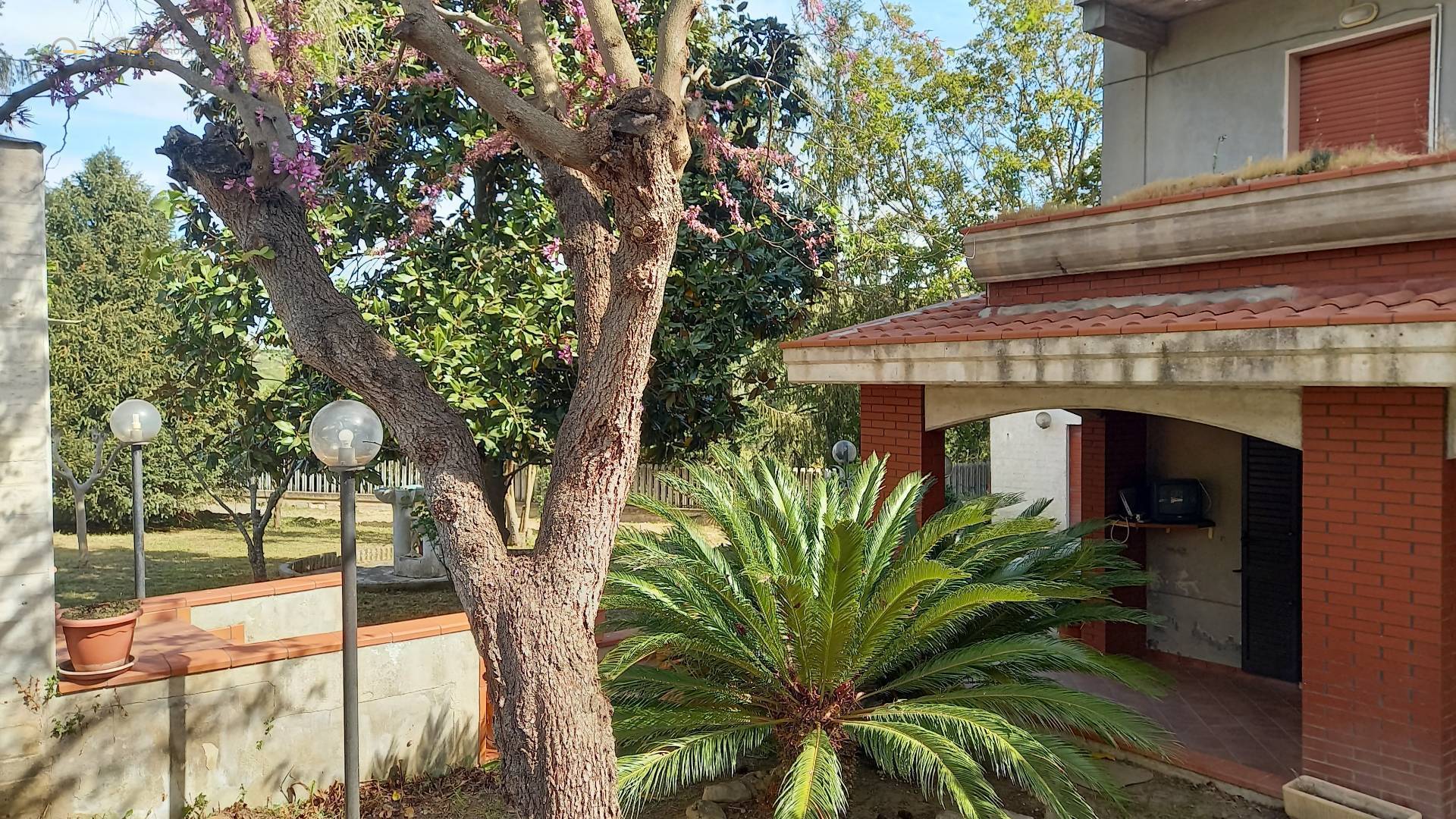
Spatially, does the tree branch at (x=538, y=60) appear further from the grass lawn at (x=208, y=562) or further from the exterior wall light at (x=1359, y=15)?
the grass lawn at (x=208, y=562)

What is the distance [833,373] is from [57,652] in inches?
248

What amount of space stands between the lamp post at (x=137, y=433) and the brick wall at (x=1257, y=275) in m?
8.00

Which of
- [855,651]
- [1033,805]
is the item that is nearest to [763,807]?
[855,651]

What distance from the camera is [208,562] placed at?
1958cm

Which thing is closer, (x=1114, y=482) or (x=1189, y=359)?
(x=1189, y=359)

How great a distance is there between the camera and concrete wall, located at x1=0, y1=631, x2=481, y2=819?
20.6 ft

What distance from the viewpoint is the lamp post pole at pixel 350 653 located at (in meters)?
5.57

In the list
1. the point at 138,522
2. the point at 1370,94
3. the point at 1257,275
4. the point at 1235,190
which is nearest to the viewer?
the point at 1235,190

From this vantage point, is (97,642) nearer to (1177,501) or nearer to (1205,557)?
(1177,501)

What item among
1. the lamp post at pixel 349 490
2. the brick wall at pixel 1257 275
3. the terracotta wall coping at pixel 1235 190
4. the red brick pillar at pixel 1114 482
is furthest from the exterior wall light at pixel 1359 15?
the lamp post at pixel 349 490

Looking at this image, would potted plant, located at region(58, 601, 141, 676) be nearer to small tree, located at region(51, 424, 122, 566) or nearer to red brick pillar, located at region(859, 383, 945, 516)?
red brick pillar, located at region(859, 383, 945, 516)

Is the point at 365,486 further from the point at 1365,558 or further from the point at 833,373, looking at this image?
the point at 1365,558

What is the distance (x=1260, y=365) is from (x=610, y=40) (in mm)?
4545

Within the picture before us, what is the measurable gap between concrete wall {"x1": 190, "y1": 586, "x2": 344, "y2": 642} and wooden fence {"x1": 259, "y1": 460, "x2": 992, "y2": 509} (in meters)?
13.7
